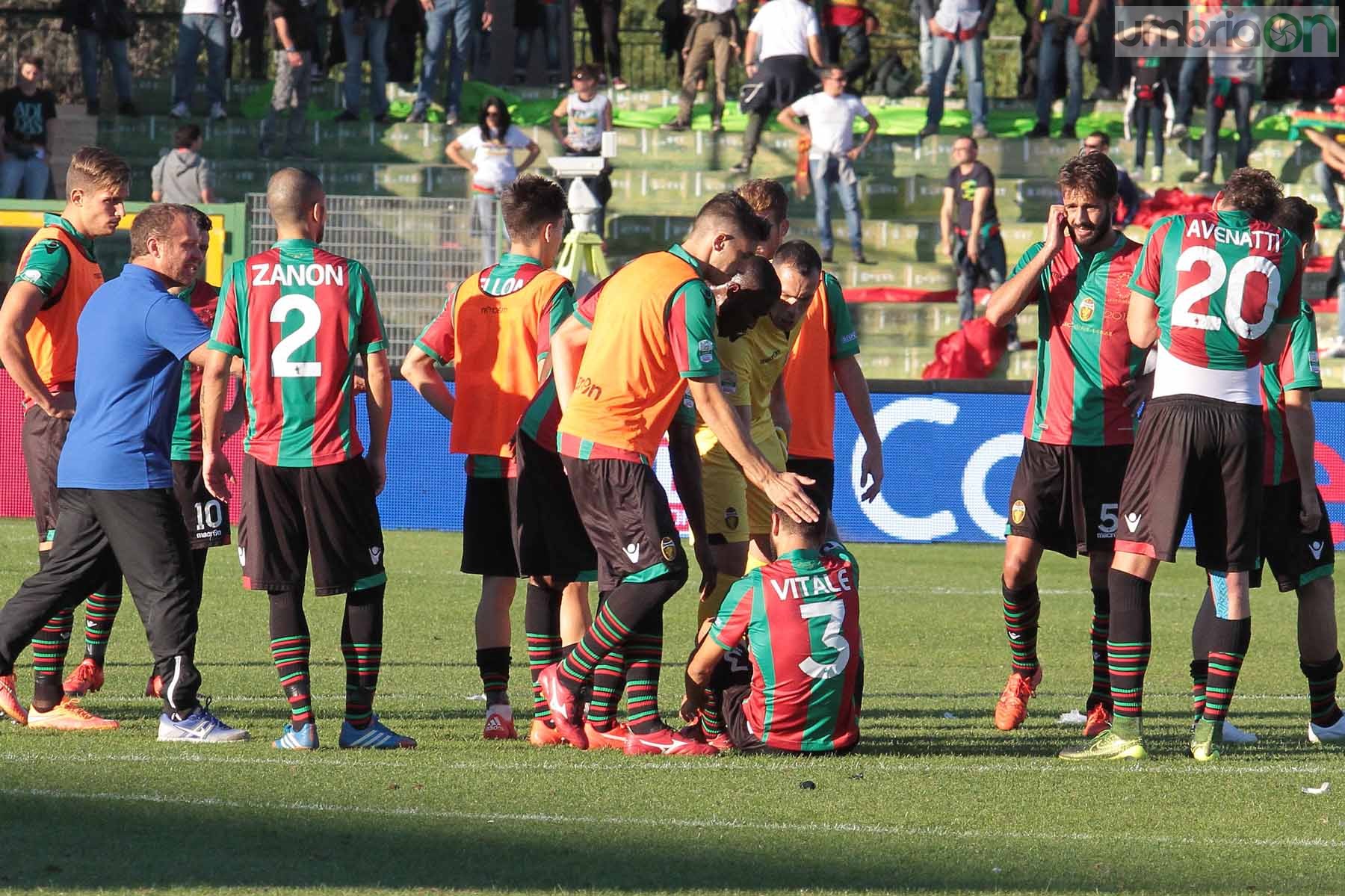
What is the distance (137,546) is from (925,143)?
1851 cm

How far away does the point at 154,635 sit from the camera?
6.77 m

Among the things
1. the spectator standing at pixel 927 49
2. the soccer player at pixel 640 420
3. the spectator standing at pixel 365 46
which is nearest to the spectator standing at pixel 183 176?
the spectator standing at pixel 365 46

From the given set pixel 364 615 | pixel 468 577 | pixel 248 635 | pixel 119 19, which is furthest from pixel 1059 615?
pixel 119 19

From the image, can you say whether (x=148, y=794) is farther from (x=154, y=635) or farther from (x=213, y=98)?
(x=213, y=98)

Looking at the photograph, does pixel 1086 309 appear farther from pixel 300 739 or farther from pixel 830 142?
pixel 830 142

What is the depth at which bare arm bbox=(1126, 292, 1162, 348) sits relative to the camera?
22.7 ft

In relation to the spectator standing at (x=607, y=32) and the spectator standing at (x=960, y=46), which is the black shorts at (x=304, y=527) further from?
the spectator standing at (x=607, y=32)

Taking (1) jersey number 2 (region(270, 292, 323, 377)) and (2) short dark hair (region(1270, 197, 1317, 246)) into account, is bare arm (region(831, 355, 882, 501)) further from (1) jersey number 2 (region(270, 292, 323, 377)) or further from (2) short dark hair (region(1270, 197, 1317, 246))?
(1) jersey number 2 (region(270, 292, 323, 377))

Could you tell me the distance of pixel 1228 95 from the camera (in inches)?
909

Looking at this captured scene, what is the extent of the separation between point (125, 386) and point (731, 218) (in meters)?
2.22

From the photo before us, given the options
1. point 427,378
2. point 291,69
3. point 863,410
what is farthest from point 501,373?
point 291,69

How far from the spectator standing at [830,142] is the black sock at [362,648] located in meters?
14.7

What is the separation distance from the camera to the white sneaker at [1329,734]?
7367mm

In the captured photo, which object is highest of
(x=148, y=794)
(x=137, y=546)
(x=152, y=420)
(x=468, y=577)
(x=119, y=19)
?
(x=119, y=19)
